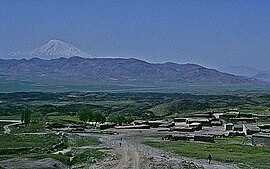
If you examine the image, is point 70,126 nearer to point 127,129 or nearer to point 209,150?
point 127,129

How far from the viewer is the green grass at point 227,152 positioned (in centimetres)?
5209

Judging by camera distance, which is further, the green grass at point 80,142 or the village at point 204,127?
the village at point 204,127

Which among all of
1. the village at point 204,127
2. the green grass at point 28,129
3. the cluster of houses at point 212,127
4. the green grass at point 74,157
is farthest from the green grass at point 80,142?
the green grass at point 28,129

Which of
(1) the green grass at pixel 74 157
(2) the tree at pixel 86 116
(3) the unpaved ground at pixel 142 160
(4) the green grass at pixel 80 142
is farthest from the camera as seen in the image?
(2) the tree at pixel 86 116

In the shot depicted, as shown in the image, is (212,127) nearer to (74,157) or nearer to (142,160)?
(142,160)

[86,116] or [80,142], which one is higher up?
[86,116]

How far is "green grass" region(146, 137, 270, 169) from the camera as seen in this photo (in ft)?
171

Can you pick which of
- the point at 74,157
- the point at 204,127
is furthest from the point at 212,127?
the point at 74,157

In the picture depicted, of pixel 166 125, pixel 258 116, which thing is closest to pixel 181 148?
pixel 166 125

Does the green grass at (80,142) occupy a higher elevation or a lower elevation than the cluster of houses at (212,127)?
lower

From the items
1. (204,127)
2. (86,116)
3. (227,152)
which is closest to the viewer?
(227,152)

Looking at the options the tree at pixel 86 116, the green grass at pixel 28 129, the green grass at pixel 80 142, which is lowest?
the green grass at pixel 28 129

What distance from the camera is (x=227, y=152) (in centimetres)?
6122

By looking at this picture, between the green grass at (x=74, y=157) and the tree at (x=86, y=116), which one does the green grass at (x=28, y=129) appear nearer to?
the tree at (x=86, y=116)
